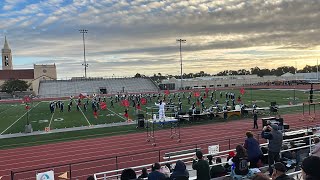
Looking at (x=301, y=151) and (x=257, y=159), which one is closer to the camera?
(x=257, y=159)

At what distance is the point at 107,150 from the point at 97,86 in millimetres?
84306

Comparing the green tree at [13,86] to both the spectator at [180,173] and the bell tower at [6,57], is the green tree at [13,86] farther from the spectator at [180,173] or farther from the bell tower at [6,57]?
the spectator at [180,173]

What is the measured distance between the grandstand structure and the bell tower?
48.8 meters

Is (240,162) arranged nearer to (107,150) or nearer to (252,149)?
(252,149)

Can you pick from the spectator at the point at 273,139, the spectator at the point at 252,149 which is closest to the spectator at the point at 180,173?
the spectator at the point at 252,149

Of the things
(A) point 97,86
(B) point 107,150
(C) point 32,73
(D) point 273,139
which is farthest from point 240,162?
(C) point 32,73

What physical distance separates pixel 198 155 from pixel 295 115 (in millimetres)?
24797

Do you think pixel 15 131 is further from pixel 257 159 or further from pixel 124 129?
pixel 257 159

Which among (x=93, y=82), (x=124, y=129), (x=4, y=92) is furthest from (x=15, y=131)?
(x=4, y=92)

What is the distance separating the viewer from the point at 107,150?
18094 millimetres

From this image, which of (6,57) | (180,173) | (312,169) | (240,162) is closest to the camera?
(312,169)

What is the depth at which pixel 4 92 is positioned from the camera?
350 feet

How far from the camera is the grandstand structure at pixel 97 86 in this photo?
310ft

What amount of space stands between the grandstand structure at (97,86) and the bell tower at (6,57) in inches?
1920
